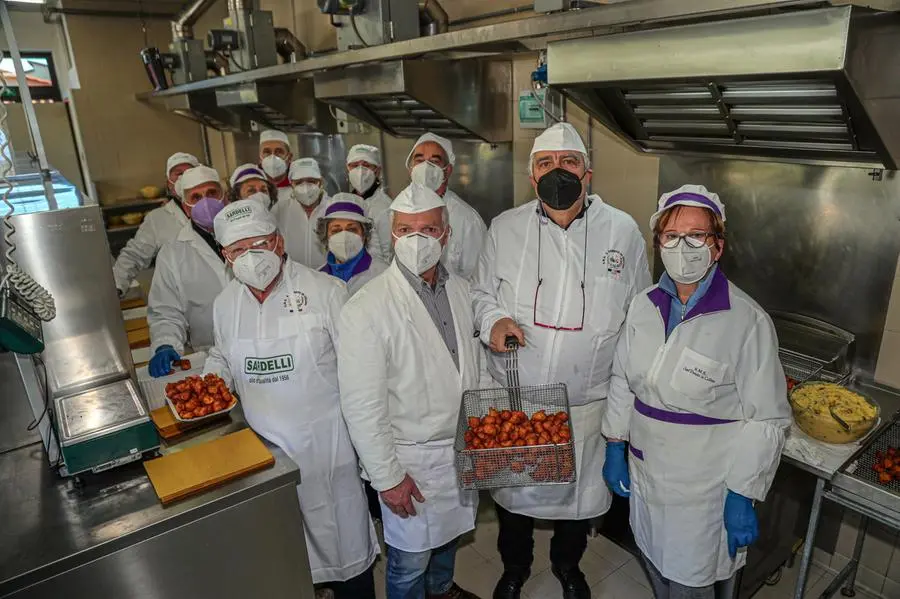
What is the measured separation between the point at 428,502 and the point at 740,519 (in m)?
0.89

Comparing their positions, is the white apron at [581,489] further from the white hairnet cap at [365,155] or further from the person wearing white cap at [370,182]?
the white hairnet cap at [365,155]

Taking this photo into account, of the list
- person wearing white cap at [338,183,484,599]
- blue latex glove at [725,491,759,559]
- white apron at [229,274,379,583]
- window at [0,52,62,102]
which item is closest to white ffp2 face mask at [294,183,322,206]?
white apron at [229,274,379,583]

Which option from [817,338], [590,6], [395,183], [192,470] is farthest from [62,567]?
[395,183]

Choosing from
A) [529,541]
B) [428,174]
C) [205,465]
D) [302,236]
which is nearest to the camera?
[205,465]

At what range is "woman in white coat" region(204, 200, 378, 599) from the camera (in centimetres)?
185

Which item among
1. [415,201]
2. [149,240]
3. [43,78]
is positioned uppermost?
[43,78]

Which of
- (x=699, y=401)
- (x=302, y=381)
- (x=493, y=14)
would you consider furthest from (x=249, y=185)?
(x=699, y=401)

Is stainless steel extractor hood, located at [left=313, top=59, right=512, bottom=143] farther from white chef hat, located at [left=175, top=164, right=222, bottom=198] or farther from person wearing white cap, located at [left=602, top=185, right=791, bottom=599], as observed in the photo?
person wearing white cap, located at [left=602, top=185, right=791, bottom=599]

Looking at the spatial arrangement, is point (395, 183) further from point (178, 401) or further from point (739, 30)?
point (739, 30)

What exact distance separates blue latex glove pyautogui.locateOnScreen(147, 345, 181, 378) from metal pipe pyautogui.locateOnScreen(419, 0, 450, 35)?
1865 millimetres

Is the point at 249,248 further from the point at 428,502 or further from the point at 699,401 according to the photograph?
the point at 699,401

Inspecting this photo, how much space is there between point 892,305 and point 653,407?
38.4 inches

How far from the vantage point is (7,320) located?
120 centimetres

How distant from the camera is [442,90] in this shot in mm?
2762
